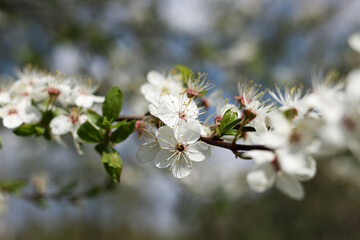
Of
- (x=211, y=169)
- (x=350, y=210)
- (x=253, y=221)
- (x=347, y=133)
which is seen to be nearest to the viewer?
(x=347, y=133)

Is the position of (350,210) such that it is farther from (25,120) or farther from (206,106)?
(25,120)

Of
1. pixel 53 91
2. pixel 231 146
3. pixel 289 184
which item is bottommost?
pixel 289 184

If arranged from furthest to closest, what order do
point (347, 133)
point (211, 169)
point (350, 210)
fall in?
1. point (350, 210)
2. point (211, 169)
3. point (347, 133)

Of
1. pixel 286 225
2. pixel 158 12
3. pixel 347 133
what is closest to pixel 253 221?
pixel 286 225

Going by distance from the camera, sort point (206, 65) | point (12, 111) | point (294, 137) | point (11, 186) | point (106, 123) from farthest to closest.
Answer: point (206, 65) → point (11, 186) → point (12, 111) → point (106, 123) → point (294, 137)

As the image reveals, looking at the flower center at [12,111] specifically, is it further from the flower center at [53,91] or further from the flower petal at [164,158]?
the flower petal at [164,158]

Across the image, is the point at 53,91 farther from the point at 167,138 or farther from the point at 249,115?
the point at 249,115

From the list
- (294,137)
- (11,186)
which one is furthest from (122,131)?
(11,186)

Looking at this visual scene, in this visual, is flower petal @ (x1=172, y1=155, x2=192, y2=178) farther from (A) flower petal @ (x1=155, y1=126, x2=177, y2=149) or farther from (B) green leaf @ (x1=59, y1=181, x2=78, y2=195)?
(B) green leaf @ (x1=59, y1=181, x2=78, y2=195)
